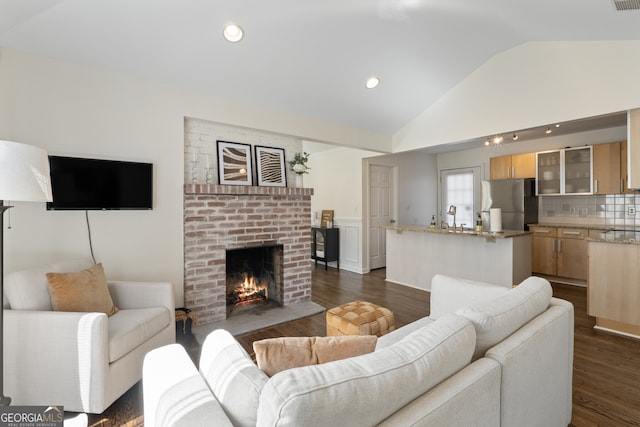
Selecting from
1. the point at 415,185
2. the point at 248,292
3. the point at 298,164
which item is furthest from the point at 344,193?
the point at 248,292

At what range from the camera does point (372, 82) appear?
11.9ft

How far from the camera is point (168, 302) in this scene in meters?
2.43

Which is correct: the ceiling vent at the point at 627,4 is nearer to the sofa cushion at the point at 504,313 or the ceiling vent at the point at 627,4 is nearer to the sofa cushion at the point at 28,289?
the sofa cushion at the point at 504,313

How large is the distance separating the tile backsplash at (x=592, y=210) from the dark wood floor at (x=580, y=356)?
3.78ft

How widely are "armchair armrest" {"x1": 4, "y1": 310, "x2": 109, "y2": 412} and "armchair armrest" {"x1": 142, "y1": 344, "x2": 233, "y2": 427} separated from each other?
0.83 metres

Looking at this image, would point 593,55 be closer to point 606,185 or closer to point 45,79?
point 606,185

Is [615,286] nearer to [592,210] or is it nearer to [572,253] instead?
[572,253]

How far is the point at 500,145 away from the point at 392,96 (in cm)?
319

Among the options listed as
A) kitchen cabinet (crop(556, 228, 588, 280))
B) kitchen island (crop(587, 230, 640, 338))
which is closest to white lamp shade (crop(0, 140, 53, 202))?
kitchen island (crop(587, 230, 640, 338))

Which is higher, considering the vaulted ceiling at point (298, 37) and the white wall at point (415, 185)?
the vaulted ceiling at point (298, 37)

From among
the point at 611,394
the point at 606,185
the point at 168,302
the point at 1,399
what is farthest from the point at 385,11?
the point at 606,185

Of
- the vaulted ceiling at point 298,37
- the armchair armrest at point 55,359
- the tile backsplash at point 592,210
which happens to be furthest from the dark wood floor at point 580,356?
the vaulted ceiling at point 298,37

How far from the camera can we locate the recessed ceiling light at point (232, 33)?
2552 millimetres

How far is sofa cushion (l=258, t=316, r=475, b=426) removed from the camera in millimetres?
682
